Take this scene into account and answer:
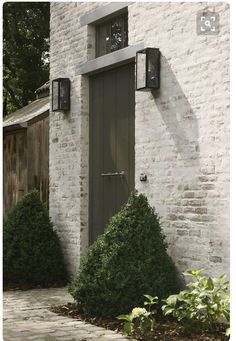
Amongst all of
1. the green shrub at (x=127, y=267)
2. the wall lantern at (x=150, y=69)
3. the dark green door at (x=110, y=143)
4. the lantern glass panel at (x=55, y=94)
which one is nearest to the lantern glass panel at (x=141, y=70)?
the wall lantern at (x=150, y=69)

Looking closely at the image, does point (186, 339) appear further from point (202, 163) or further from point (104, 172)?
point (104, 172)

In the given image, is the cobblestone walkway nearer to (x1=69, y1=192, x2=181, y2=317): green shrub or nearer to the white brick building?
(x1=69, y1=192, x2=181, y2=317): green shrub

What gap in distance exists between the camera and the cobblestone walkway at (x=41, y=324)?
5.65 m

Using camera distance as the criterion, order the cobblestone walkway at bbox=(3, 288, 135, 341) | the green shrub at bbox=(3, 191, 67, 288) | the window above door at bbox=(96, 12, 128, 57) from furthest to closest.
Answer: the green shrub at bbox=(3, 191, 67, 288) → the window above door at bbox=(96, 12, 128, 57) → the cobblestone walkway at bbox=(3, 288, 135, 341)

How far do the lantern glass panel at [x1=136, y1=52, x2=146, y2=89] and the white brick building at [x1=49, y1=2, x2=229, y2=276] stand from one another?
203 millimetres

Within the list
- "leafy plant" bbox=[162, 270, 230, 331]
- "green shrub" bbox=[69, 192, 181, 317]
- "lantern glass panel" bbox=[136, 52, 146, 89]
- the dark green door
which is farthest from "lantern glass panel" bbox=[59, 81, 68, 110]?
"leafy plant" bbox=[162, 270, 230, 331]

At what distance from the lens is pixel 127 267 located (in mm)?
6363

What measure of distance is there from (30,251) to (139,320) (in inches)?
132

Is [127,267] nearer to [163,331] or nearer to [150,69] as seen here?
[163,331]

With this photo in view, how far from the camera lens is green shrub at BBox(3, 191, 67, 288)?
8844 mm

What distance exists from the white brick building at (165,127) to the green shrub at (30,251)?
0.27 metres

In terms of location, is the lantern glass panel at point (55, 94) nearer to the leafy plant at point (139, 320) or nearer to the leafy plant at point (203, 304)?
the leafy plant at point (139, 320)

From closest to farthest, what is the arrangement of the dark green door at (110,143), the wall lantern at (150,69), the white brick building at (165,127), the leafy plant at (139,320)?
the leafy plant at (139,320) → the white brick building at (165,127) → the wall lantern at (150,69) → the dark green door at (110,143)
